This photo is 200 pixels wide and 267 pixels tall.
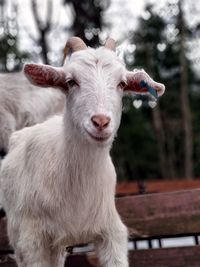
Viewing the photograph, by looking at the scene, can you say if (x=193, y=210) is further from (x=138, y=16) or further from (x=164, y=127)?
(x=164, y=127)

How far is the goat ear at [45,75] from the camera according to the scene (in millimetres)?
3252

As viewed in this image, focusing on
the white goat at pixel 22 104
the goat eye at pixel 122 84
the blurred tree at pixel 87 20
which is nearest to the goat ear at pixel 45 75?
the goat eye at pixel 122 84

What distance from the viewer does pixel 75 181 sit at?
3416mm

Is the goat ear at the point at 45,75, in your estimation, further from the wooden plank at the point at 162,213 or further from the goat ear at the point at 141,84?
the wooden plank at the point at 162,213

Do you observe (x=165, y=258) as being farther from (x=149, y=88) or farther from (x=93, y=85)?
(x=93, y=85)

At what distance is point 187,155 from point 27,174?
45.4 feet

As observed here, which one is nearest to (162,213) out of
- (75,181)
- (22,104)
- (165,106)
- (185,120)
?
(75,181)

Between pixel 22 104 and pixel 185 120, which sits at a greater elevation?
pixel 22 104

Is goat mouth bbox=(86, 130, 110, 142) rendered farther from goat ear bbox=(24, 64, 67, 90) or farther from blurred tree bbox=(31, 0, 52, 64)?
blurred tree bbox=(31, 0, 52, 64)

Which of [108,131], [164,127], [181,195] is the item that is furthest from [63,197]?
[164,127]

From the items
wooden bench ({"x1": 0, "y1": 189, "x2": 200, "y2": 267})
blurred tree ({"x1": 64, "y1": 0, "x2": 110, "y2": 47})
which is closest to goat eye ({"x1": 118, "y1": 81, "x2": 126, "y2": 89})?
wooden bench ({"x1": 0, "y1": 189, "x2": 200, "y2": 267})

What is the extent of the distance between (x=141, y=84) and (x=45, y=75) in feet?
1.87

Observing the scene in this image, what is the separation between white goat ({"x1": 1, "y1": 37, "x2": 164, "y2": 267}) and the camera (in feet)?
10.5

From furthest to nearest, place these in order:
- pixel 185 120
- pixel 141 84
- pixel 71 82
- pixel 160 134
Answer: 1. pixel 160 134
2. pixel 185 120
3. pixel 141 84
4. pixel 71 82
